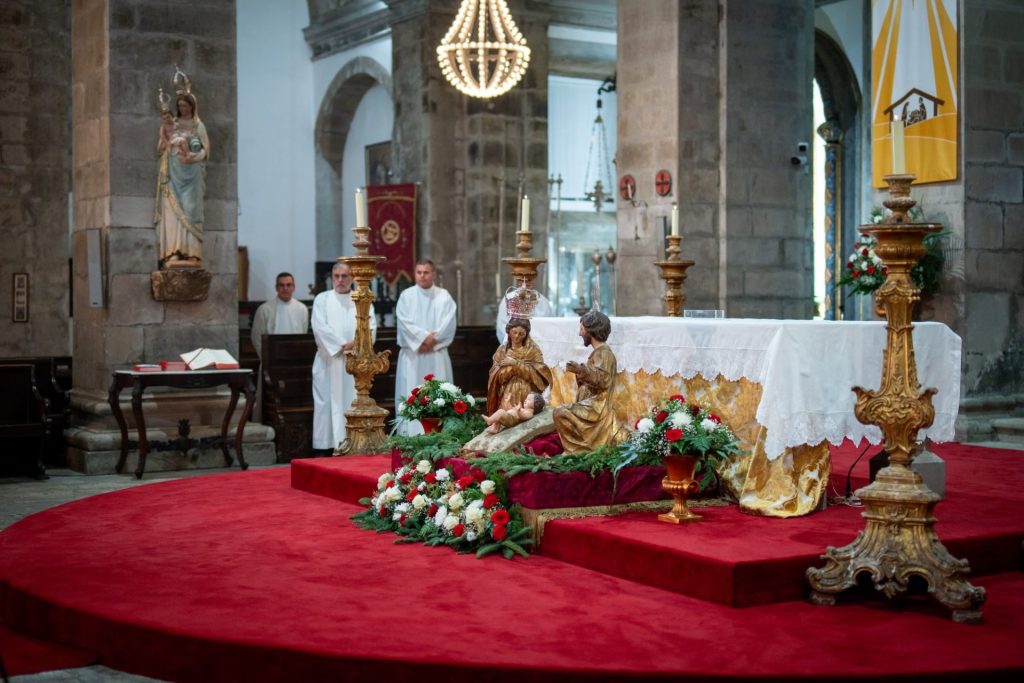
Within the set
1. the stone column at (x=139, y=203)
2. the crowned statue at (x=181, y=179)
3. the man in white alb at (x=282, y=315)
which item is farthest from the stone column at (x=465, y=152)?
the crowned statue at (x=181, y=179)

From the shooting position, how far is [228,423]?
409 inches

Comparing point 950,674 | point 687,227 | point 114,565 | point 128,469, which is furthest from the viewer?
point 687,227

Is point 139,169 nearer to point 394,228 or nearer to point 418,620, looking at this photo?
point 394,228

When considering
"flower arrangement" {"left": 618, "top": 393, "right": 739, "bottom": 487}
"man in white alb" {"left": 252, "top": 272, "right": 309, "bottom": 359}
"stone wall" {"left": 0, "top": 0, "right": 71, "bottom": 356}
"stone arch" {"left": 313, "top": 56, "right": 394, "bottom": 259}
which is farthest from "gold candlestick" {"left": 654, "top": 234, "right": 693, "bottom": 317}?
"stone arch" {"left": 313, "top": 56, "right": 394, "bottom": 259}

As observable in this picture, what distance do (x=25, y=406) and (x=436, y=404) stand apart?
4.22 meters

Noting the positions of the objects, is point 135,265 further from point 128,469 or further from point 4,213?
point 4,213

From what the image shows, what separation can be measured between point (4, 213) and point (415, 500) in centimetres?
1010

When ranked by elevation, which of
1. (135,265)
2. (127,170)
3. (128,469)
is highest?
(127,170)

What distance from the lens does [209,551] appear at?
6234 millimetres

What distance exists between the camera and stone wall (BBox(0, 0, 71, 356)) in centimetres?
1473

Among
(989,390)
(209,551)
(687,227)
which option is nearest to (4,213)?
(687,227)

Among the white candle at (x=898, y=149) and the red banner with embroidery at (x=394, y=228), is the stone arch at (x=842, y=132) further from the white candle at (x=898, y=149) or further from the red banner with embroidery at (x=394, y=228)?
the white candle at (x=898, y=149)

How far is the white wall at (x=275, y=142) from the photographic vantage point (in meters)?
20.2

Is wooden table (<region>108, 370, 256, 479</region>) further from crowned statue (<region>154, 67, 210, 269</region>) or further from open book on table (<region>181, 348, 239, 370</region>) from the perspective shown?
crowned statue (<region>154, 67, 210, 269</region>)
